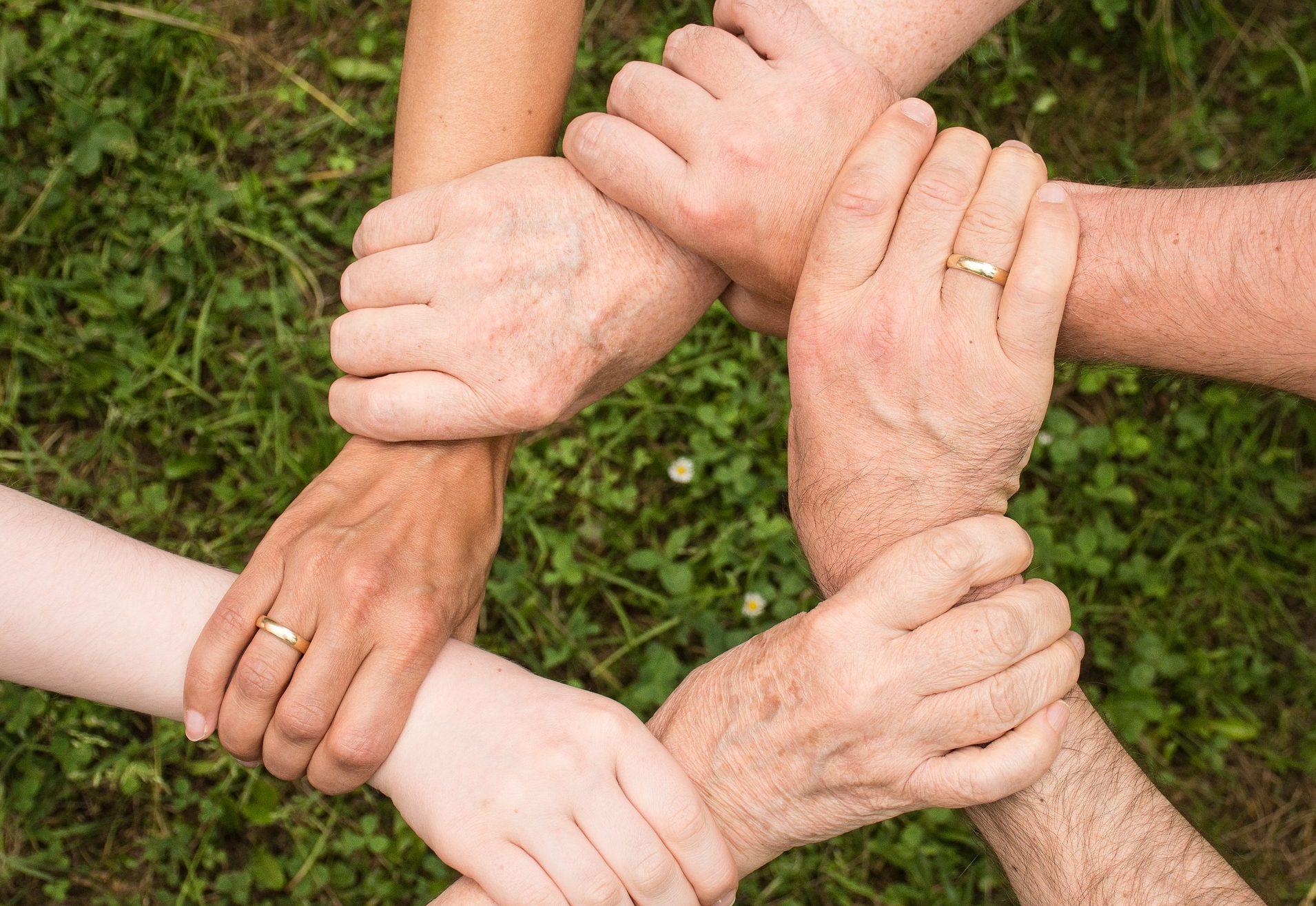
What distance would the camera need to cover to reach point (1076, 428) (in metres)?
3.29

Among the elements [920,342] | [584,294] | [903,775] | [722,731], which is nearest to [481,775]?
[722,731]

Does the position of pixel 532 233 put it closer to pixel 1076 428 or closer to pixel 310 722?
pixel 310 722

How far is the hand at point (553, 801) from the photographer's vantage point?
1.89 metres

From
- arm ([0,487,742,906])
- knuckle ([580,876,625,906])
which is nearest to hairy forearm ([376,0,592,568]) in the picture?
arm ([0,487,742,906])

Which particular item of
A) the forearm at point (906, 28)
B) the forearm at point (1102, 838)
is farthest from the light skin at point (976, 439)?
the forearm at point (906, 28)

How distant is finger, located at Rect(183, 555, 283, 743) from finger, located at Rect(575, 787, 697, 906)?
29.7 inches

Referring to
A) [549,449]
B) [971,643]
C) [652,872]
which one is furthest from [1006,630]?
[549,449]

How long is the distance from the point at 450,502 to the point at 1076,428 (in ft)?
6.95

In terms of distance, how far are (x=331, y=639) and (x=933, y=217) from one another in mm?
1422

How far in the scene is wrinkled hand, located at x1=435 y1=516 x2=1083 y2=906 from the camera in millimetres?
1781

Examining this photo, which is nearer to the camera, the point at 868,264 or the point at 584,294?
the point at 868,264

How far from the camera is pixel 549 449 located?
3.23m

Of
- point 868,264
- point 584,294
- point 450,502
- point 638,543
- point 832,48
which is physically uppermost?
point 832,48

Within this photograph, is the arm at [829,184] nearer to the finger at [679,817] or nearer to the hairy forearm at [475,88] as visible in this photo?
the hairy forearm at [475,88]
